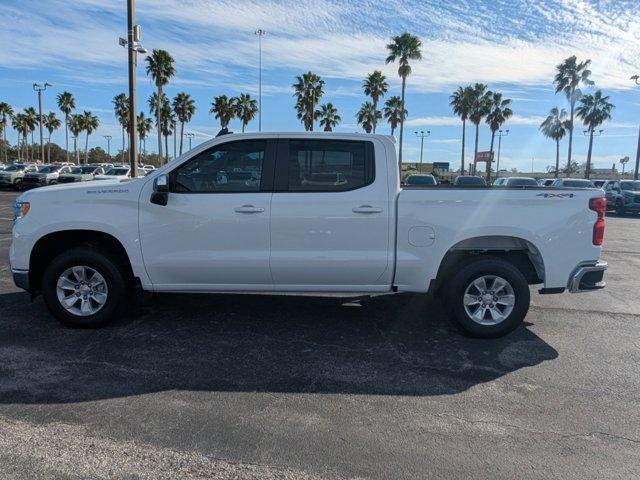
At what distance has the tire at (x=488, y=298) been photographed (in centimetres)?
519

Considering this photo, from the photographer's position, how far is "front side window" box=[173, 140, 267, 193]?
204 inches

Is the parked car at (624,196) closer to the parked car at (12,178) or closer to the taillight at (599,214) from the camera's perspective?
the taillight at (599,214)

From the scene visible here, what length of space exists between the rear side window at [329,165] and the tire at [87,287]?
6.72 ft

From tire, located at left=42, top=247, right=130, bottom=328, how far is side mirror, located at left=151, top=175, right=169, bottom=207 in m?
0.86

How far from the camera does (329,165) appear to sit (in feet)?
Result: 17.1

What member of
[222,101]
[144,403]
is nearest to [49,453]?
[144,403]

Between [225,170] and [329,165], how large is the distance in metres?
1.06

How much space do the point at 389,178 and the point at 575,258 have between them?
205 cm

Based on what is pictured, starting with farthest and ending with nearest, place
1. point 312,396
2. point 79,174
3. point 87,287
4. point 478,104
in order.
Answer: point 478,104 → point 79,174 → point 87,287 → point 312,396

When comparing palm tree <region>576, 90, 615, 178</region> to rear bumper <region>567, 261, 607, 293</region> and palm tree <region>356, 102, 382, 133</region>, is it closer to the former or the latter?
palm tree <region>356, 102, 382, 133</region>

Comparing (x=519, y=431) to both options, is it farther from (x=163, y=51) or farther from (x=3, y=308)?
(x=163, y=51)

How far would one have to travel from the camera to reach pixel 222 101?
199ft

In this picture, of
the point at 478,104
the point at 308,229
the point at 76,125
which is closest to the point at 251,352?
the point at 308,229

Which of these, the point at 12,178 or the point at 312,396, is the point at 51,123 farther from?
the point at 312,396
